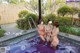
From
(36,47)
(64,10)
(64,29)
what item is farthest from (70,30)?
(36,47)

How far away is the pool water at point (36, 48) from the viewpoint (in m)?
3.08

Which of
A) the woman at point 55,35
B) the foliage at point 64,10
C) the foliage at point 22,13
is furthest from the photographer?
the foliage at point 64,10

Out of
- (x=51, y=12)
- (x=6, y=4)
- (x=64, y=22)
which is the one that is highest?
(x=6, y=4)

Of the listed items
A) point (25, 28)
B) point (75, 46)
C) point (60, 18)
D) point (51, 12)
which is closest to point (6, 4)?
point (25, 28)

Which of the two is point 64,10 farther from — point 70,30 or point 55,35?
point 55,35

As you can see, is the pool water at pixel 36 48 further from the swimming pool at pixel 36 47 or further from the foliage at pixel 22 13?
the foliage at pixel 22 13

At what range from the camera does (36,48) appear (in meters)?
3.21

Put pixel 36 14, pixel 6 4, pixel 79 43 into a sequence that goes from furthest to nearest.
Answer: pixel 36 14, pixel 6 4, pixel 79 43

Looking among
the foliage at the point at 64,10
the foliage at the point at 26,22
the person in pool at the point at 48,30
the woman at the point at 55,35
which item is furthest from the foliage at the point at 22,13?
the woman at the point at 55,35

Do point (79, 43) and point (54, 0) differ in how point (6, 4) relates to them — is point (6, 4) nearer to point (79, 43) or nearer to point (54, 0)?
point (54, 0)

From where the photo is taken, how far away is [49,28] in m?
3.10

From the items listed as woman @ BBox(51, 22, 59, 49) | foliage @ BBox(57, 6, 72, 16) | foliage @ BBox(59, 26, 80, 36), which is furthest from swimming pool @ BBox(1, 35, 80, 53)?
foliage @ BBox(57, 6, 72, 16)

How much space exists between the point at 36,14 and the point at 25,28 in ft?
1.94

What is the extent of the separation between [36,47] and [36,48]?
1.9 inches
